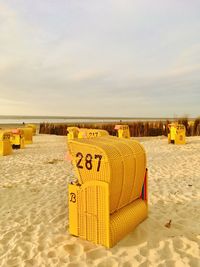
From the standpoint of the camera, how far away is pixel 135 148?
154 inches

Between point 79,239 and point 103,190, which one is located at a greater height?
point 103,190

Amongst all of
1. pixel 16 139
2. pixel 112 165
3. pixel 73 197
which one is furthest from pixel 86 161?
pixel 16 139

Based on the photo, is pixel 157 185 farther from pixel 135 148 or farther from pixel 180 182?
pixel 135 148

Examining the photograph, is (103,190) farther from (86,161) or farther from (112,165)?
(86,161)

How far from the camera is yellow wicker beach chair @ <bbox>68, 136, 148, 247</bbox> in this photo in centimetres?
331

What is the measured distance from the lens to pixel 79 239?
3.58 metres

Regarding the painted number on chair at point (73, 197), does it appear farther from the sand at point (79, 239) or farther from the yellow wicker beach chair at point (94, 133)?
the yellow wicker beach chair at point (94, 133)

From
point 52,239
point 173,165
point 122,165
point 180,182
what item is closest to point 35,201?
point 52,239

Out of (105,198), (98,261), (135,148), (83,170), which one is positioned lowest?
(98,261)

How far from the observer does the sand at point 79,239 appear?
313 cm

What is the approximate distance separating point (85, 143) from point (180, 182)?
3.82 meters

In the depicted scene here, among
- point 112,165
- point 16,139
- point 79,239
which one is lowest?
point 79,239

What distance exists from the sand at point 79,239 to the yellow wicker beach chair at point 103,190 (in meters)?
0.17

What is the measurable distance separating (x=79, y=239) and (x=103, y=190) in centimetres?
80
